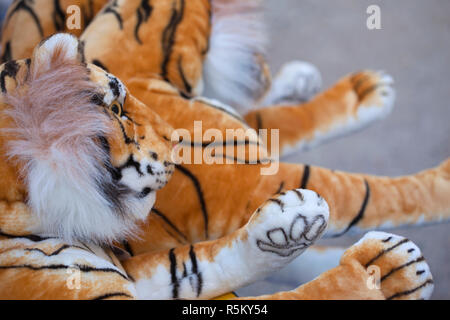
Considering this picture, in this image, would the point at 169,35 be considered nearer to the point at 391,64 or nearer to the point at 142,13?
the point at 142,13

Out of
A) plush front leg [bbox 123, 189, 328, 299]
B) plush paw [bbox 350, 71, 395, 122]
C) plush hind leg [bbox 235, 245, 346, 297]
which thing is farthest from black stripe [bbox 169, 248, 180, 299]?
plush paw [bbox 350, 71, 395, 122]

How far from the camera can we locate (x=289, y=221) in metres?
0.50

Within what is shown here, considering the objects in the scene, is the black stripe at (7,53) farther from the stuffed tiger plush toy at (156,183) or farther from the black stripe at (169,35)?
the black stripe at (169,35)

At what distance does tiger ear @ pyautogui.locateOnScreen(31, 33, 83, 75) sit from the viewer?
480mm

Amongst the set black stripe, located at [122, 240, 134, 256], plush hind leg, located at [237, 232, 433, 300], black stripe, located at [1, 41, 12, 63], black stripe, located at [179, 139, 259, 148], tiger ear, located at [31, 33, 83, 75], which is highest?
black stripe, located at [1, 41, 12, 63]

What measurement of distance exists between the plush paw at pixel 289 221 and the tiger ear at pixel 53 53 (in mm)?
238

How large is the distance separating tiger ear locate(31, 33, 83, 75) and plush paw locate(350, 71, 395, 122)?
1.87 feet

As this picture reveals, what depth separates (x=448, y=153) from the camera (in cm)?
109

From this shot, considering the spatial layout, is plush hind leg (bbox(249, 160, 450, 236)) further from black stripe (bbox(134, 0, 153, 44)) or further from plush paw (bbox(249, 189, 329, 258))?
black stripe (bbox(134, 0, 153, 44))

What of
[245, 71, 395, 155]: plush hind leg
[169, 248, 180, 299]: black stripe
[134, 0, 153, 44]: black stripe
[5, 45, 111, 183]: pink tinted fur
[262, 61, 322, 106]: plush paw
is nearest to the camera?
[5, 45, 111, 183]: pink tinted fur

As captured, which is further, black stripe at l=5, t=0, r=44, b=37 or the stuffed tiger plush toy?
black stripe at l=5, t=0, r=44, b=37

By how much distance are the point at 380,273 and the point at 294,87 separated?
59 centimetres

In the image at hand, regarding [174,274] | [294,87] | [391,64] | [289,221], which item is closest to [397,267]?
[289,221]
